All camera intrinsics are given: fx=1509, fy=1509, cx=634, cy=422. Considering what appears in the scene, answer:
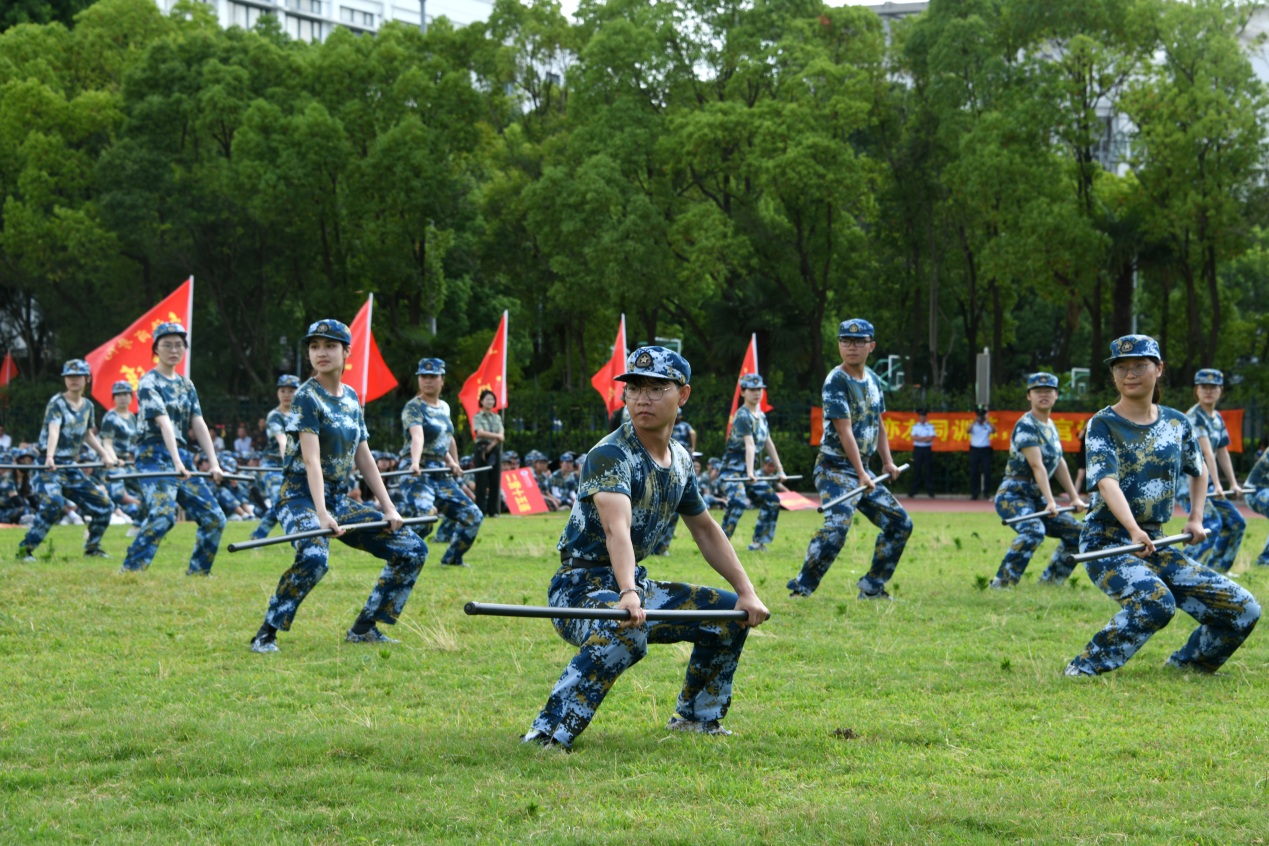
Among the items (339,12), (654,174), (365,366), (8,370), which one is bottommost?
(8,370)

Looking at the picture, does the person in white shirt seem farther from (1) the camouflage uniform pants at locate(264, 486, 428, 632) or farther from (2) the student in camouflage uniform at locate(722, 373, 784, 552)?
(1) the camouflage uniform pants at locate(264, 486, 428, 632)

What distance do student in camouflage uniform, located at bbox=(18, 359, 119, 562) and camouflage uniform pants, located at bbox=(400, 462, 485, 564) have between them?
11.6ft

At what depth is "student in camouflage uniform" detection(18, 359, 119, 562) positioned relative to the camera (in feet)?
54.4

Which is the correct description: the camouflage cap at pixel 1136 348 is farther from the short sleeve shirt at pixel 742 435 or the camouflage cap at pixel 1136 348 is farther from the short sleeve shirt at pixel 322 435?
the short sleeve shirt at pixel 742 435

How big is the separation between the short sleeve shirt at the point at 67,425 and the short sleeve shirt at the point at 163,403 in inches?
150

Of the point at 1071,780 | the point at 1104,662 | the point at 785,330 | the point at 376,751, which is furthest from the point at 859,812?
the point at 785,330

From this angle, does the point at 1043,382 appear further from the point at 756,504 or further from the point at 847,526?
the point at 756,504

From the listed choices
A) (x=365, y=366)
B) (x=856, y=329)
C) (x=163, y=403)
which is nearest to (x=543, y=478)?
(x=365, y=366)

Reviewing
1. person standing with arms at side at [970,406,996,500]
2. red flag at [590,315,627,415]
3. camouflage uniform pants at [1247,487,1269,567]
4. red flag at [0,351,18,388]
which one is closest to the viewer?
camouflage uniform pants at [1247,487,1269,567]

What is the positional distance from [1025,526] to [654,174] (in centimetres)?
2606

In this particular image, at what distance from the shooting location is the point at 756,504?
18984 millimetres

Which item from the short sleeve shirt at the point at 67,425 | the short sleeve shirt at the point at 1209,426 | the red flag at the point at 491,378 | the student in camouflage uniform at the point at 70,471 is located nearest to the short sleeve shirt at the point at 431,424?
the student in camouflage uniform at the point at 70,471

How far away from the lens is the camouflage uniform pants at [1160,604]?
26.7 feet

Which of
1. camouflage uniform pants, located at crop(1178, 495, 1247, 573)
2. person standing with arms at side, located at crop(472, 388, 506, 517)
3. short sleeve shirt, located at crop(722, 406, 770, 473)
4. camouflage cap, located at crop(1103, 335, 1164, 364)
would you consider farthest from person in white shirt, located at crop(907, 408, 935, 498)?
camouflage cap, located at crop(1103, 335, 1164, 364)
